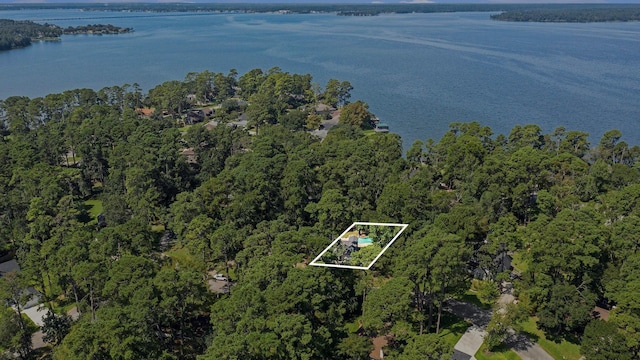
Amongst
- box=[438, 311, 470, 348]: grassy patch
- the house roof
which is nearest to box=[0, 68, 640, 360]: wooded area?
box=[438, 311, 470, 348]: grassy patch

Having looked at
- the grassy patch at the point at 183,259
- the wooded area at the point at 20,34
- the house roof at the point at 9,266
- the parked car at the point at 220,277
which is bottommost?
the house roof at the point at 9,266

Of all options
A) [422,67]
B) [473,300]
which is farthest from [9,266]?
[422,67]

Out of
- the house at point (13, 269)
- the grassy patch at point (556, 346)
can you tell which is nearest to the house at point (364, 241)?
the grassy patch at point (556, 346)

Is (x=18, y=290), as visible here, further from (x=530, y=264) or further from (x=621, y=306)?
(x=621, y=306)

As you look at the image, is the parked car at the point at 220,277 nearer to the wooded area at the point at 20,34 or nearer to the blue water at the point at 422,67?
the blue water at the point at 422,67

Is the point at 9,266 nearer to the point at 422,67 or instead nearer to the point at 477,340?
the point at 477,340

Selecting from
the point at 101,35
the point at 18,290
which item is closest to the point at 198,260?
the point at 18,290
